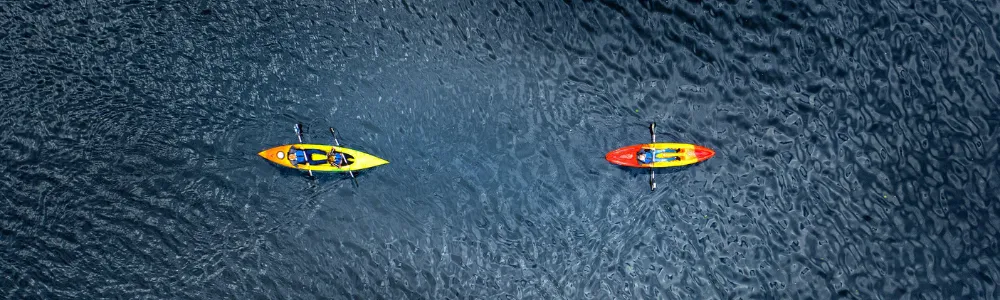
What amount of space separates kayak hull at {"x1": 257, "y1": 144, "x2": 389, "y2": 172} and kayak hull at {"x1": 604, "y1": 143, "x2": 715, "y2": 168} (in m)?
14.0

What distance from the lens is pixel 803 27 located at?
55875 millimetres

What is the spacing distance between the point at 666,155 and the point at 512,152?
9.15 metres

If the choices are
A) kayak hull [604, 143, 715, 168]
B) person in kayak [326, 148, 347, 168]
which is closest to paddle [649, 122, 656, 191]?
kayak hull [604, 143, 715, 168]

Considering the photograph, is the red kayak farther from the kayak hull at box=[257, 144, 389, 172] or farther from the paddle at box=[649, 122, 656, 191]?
the kayak hull at box=[257, 144, 389, 172]

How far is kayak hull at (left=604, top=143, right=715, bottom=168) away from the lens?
179 feet

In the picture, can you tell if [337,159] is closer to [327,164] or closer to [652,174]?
[327,164]

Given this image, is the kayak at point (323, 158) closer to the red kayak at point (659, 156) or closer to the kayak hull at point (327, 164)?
the kayak hull at point (327, 164)

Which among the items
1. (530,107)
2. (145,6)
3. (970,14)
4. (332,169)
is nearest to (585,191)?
(530,107)

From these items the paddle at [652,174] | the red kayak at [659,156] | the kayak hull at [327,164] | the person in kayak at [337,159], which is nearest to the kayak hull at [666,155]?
the red kayak at [659,156]

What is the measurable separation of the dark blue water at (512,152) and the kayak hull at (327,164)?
0.60m

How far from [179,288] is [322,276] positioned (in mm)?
8849

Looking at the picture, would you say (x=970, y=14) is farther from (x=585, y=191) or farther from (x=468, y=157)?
(x=468, y=157)

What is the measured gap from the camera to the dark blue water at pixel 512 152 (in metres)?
53.7

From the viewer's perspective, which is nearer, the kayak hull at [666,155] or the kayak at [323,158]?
the kayak hull at [666,155]
